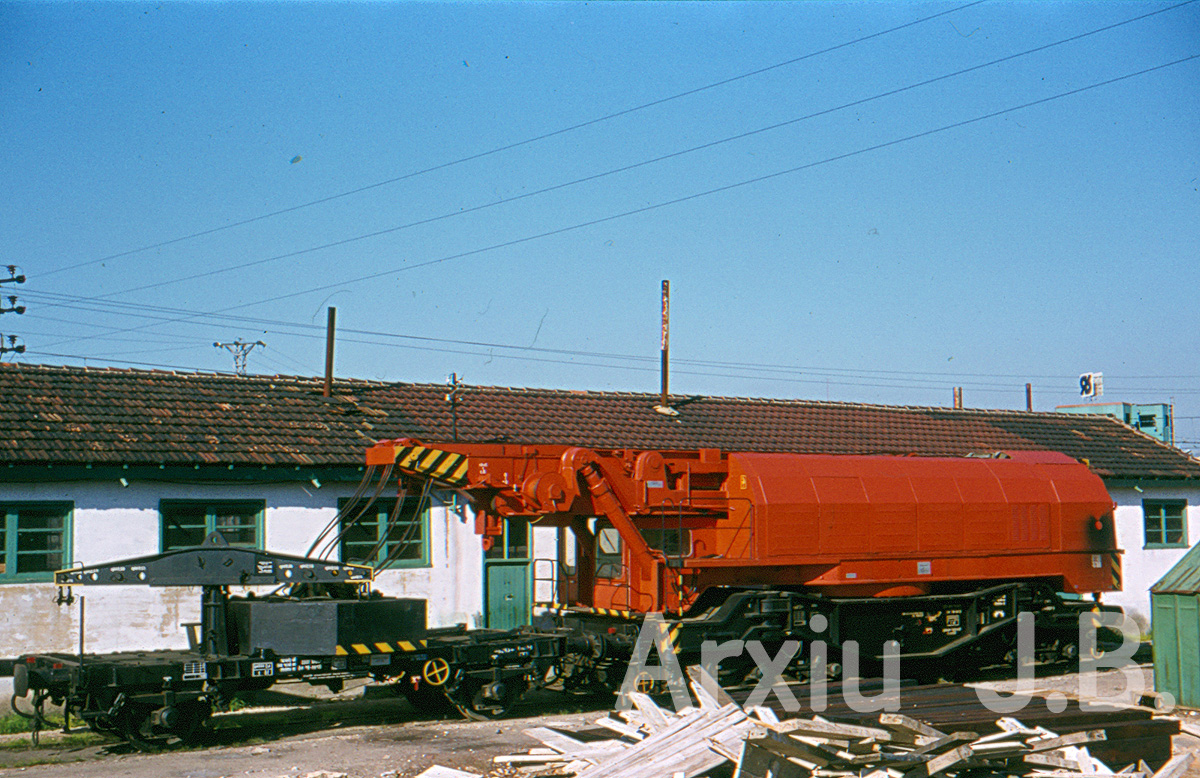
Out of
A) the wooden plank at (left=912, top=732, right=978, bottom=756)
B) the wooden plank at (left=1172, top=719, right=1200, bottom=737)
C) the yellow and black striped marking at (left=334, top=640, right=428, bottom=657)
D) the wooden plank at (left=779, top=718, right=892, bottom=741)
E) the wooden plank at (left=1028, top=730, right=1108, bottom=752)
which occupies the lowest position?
the wooden plank at (left=1172, top=719, right=1200, bottom=737)

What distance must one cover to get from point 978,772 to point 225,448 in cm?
1119

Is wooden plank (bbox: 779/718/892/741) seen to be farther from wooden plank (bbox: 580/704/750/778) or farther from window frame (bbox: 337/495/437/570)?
window frame (bbox: 337/495/437/570)

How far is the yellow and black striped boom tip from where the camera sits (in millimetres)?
13320

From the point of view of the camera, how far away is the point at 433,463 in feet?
44.0

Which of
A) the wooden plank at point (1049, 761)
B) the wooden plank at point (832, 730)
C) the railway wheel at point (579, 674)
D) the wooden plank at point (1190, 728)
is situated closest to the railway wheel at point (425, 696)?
the railway wheel at point (579, 674)

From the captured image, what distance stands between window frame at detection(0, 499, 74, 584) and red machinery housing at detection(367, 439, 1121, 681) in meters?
4.69

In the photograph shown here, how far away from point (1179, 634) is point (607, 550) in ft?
22.8

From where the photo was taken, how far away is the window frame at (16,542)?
15.0 meters

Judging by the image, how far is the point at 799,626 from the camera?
14.8m

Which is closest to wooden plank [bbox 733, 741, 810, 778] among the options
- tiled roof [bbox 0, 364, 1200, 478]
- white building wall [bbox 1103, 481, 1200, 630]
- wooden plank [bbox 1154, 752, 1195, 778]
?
wooden plank [bbox 1154, 752, 1195, 778]

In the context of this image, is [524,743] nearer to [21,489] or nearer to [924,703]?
[924,703]

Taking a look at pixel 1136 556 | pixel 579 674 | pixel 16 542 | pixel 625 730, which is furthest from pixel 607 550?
pixel 1136 556

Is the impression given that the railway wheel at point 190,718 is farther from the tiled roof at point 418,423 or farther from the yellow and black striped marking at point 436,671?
the tiled roof at point 418,423

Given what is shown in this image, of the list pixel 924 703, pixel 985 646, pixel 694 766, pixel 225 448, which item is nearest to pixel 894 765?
A: pixel 694 766
